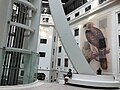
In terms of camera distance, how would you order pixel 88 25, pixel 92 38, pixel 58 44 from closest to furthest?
pixel 92 38, pixel 88 25, pixel 58 44

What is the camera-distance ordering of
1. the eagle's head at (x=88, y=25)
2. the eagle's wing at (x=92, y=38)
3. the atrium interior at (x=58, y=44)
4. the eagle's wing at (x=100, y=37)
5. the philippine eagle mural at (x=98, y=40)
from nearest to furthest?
the atrium interior at (x=58, y=44) < the philippine eagle mural at (x=98, y=40) < the eagle's wing at (x=100, y=37) < the eagle's wing at (x=92, y=38) < the eagle's head at (x=88, y=25)

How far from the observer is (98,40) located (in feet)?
66.3

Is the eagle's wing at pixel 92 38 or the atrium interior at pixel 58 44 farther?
the eagle's wing at pixel 92 38

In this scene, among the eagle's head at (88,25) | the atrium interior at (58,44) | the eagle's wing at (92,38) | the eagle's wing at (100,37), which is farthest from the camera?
the eagle's head at (88,25)

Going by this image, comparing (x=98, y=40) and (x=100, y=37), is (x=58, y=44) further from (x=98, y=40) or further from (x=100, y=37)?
(x=100, y=37)

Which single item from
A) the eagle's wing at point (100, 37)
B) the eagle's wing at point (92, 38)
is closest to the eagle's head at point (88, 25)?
the eagle's wing at point (92, 38)

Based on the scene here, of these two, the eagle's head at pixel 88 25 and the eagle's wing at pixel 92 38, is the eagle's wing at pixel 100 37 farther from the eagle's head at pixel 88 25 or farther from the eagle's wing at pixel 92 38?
the eagle's head at pixel 88 25

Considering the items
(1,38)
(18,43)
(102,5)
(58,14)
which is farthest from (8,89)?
(102,5)

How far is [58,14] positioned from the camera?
14.2 meters

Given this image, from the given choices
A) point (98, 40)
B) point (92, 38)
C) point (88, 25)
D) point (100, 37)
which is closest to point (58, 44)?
point (88, 25)

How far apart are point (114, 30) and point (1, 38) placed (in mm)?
13465

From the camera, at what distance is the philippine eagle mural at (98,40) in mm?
19067

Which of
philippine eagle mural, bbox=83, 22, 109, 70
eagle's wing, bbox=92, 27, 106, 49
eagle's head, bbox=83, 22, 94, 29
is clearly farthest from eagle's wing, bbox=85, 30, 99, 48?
eagle's head, bbox=83, 22, 94, 29

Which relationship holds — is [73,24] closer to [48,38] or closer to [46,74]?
[48,38]
